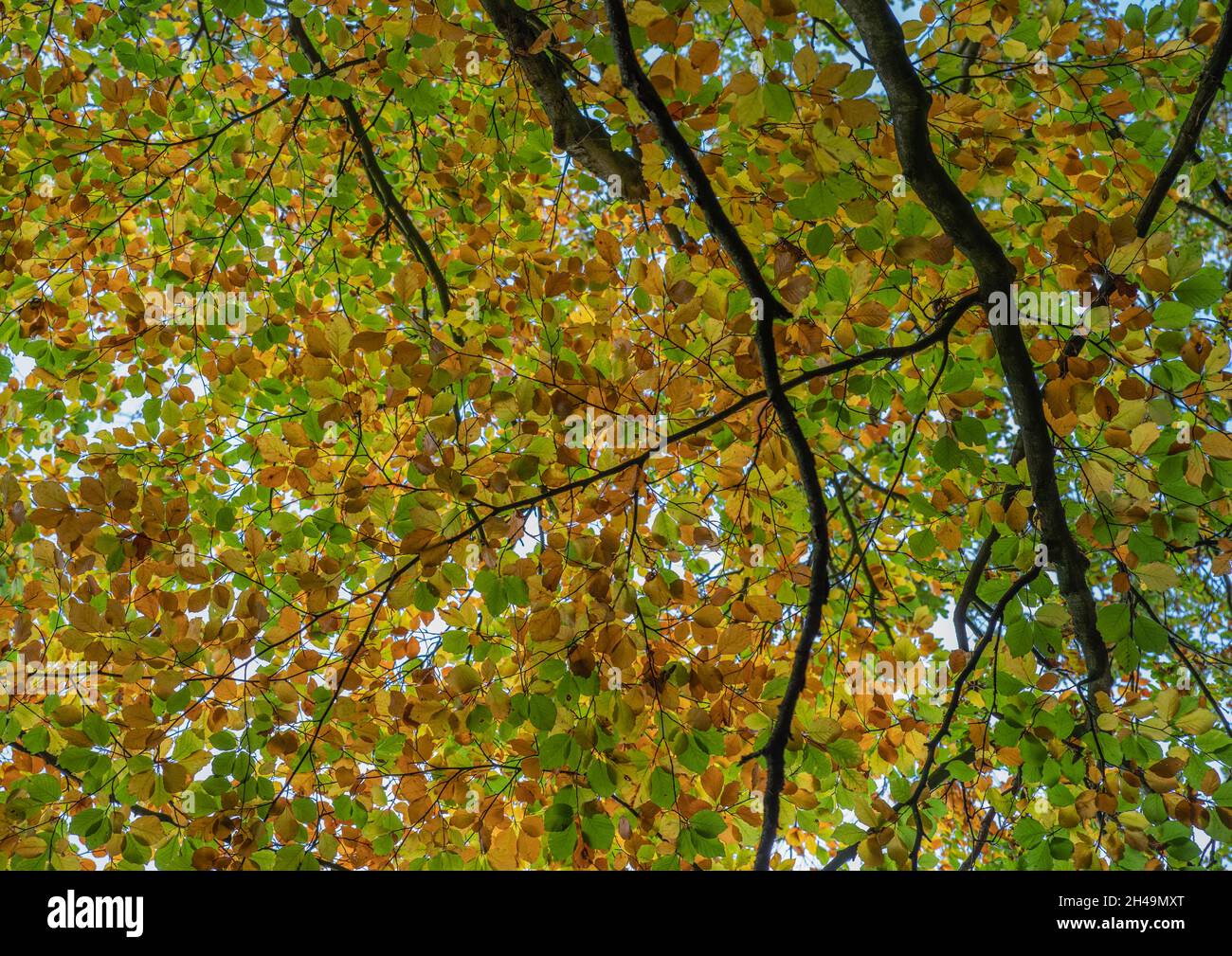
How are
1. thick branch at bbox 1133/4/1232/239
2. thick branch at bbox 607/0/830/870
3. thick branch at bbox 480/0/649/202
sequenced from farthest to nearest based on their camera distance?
1. thick branch at bbox 480/0/649/202
2. thick branch at bbox 1133/4/1232/239
3. thick branch at bbox 607/0/830/870

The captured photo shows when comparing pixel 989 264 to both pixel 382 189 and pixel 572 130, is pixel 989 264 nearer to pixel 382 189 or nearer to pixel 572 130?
pixel 572 130

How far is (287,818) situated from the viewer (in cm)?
261

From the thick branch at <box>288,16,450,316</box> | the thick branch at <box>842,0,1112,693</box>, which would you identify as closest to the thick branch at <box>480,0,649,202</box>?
the thick branch at <box>288,16,450,316</box>

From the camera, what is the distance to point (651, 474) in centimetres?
336

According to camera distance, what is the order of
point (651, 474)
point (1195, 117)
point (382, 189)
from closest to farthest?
1. point (1195, 117)
2. point (651, 474)
3. point (382, 189)

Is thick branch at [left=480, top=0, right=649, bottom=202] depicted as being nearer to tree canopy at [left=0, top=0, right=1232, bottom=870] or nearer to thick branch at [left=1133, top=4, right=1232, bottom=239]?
tree canopy at [left=0, top=0, right=1232, bottom=870]

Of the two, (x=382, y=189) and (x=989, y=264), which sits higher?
(x=382, y=189)

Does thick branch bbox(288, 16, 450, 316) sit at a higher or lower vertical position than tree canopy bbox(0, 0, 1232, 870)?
higher

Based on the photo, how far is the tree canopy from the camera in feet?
8.06

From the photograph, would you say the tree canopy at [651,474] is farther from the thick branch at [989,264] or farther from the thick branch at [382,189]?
the thick branch at [382,189]

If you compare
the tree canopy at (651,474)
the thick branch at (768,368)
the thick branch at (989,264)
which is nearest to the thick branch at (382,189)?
the tree canopy at (651,474)

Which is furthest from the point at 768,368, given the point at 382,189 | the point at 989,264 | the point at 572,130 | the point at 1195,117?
the point at 382,189
